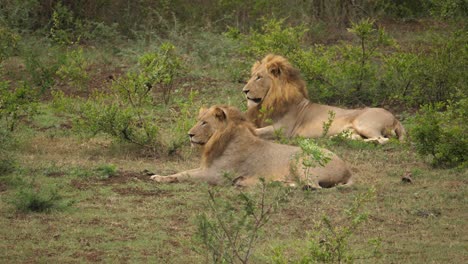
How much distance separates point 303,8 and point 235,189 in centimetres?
1174

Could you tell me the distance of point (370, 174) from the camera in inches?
373

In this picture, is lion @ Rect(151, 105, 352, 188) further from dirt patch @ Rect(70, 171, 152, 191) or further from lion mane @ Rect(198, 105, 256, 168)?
dirt patch @ Rect(70, 171, 152, 191)

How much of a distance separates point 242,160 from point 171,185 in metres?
0.68

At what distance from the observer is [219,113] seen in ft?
29.7

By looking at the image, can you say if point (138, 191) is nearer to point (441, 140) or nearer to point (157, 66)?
point (157, 66)

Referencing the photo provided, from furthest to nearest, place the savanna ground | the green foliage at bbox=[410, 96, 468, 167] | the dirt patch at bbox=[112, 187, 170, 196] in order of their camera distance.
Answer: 1. the green foliage at bbox=[410, 96, 468, 167]
2. the dirt patch at bbox=[112, 187, 170, 196]
3. the savanna ground

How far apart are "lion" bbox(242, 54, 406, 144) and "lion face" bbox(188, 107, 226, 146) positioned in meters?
2.17

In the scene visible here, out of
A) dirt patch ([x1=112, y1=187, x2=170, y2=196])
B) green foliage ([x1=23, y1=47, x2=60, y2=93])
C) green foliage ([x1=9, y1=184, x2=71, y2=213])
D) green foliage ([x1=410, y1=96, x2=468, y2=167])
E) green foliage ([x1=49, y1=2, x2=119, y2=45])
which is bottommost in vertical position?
green foliage ([x1=49, y1=2, x2=119, y2=45])

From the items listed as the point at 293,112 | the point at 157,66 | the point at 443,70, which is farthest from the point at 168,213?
the point at 443,70

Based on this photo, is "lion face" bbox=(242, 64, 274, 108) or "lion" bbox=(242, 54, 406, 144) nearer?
"lion" bbox=(242, 54, 406, 144)

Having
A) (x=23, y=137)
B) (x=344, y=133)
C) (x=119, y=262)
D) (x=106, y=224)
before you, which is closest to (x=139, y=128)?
(x=23, y=137)

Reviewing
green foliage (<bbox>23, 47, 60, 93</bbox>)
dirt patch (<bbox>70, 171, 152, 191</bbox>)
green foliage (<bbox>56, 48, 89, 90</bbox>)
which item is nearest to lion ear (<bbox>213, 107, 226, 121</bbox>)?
dirt patch (<bbox>70, 171, 152, 191</bbox>)

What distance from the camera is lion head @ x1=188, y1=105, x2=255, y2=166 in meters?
9.03

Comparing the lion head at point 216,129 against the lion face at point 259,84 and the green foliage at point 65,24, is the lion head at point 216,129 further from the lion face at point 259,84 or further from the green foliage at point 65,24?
the green foliage at point 65,24
